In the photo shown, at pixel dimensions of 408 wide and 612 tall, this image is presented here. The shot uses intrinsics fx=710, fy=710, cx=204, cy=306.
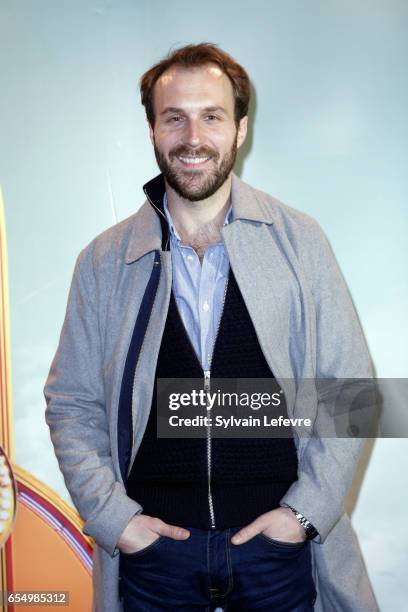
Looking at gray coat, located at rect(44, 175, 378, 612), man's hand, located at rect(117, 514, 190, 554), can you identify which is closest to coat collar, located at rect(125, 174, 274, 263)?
gray coat, located at rect(44, 175, 378, 612)

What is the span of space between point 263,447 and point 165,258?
49 cm

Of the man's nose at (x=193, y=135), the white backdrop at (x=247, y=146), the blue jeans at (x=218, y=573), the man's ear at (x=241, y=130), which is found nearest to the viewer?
the blue jeans at (x=218, y=573)

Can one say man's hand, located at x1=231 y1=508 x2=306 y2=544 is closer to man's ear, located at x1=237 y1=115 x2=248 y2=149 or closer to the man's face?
the man's face

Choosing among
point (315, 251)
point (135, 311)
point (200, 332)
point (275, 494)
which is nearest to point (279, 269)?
point (315, 251)

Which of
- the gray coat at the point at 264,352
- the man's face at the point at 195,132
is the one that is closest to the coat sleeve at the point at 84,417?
the gray coat at the point at 264,352

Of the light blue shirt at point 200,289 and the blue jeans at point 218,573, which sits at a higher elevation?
the light blue shirt at point 200,289

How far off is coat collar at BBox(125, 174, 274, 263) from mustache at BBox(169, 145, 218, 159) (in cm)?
12

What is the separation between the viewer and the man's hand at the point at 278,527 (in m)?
1.51

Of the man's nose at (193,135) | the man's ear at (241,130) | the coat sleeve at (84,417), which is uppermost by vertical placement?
the man's ear at (241,130)

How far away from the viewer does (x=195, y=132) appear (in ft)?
5.40

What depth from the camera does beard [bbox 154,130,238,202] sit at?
166cm

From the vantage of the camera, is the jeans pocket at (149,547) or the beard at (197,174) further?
the beard at (197,174)

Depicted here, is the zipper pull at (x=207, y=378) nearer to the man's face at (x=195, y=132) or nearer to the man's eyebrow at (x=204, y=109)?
the man's face at (x=195, y=132)

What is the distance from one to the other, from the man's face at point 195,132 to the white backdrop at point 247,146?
44 cm
